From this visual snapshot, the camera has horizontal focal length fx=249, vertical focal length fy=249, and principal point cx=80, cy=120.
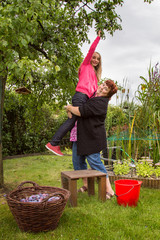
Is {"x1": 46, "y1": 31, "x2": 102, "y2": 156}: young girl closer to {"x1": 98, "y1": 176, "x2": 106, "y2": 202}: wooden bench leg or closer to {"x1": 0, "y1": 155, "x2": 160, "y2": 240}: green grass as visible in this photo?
{"x1": 98, "y1": 176, "x2": 106, "y2": 202}: wooden bench leg

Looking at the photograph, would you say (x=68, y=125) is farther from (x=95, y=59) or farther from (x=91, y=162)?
(x=95, y=59)

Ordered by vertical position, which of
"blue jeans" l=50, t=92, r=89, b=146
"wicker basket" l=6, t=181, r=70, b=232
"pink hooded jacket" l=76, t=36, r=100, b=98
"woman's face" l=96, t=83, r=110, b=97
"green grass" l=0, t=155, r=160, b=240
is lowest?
"green grass" l=0, t=155, r=160, b=240

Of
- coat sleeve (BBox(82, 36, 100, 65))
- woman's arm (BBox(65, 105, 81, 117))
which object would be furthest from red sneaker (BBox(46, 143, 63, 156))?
coat sleeve (BBox(82, 36, 100, 65))

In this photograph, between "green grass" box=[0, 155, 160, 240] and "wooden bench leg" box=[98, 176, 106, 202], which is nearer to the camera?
"green grass" box=[0, 155, 160, 240]

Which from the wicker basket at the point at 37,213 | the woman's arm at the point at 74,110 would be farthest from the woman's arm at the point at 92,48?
the wicker basket at the point at 37,213

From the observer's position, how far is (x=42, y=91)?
6039mm

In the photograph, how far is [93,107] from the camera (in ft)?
9.52

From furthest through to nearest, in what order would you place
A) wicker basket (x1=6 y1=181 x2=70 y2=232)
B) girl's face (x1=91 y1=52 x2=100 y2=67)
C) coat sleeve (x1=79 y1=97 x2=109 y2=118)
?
girl's face (x1=91 y1=52 x2=100 y2=67)
coat sleeve (x1=79 y1=97 x2=109 y2=118)
wicker basket (x1=6 y1=181 x2=70 y2=232)

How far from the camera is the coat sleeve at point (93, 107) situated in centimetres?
288

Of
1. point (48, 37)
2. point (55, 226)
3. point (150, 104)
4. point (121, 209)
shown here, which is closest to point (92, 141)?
point (121, 209)

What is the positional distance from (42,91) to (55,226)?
4175mm

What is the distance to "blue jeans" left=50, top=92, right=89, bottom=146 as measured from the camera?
2943mm

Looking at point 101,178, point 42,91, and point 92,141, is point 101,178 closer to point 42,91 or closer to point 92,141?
point 92,141

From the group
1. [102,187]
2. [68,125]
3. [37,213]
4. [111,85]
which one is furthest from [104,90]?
[37,213]
